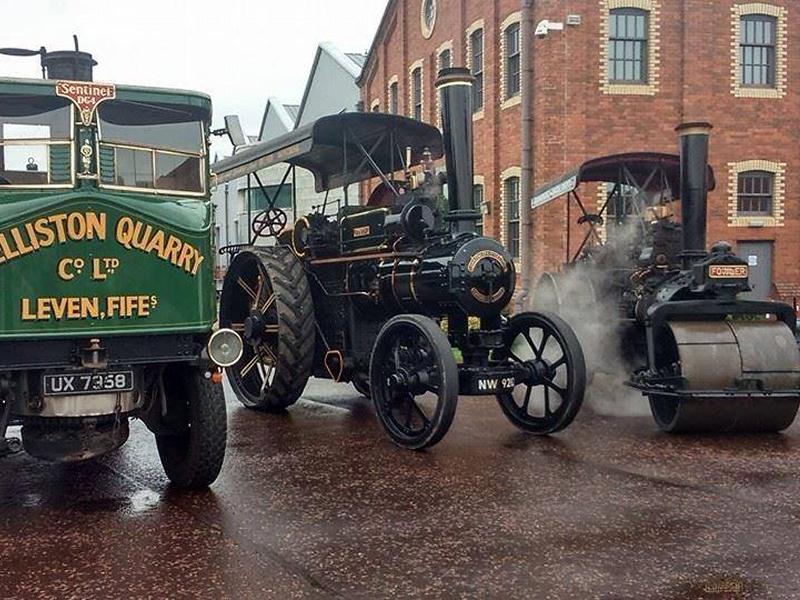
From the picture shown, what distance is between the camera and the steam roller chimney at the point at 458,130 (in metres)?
6.89

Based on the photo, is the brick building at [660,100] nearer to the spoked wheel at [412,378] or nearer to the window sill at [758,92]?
the window sill at [758,92]

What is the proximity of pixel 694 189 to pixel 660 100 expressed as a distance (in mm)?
9582

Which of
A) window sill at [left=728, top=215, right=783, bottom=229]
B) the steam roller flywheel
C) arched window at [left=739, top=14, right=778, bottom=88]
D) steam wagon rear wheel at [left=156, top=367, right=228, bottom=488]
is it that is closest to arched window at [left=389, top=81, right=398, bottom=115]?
arched window at [left=739, top=14, right=778, bottom=88]

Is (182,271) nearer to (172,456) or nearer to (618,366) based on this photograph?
(172,456)

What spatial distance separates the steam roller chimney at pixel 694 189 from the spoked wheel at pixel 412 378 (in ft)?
8.81

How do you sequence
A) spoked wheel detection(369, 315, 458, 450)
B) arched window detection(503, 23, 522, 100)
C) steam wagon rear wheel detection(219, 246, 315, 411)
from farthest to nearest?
1. arched window detection(503, 23, 522, 100)
2. steam wagon rear wheel detection(219, 246, 315, 411)
3. spoked wheel detection(369, 315, 458, 450)

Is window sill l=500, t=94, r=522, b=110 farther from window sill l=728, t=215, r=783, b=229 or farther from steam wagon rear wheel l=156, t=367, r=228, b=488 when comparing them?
steam wagon rear wheel l=156, t=367, r=228, b=488

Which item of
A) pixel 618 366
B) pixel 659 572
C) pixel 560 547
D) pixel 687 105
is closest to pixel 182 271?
pixel 560 547

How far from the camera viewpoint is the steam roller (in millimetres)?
6949

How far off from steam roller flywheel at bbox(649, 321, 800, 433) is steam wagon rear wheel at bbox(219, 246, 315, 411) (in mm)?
3088

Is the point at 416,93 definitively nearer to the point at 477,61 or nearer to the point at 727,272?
the point at 477,61

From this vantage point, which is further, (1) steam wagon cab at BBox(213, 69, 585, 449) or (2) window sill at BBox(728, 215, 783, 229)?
(2) window sill at BBox(728, 215, 783, 229)

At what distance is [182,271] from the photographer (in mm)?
5273

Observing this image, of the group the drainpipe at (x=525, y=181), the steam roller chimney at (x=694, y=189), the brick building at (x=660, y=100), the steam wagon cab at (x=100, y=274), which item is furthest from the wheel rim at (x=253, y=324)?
the brick building at (x=660, y=100)
